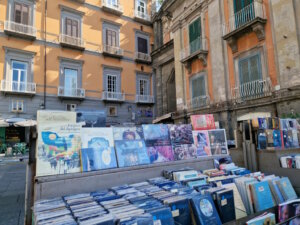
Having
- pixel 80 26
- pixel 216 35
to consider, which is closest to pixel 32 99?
pixel 80 26

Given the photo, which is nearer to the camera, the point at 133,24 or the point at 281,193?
the point at 281,193

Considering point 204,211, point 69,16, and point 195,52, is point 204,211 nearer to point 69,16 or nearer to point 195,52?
point 195,52

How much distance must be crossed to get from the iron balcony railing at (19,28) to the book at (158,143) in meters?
14.9

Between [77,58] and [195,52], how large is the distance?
9.98 metres

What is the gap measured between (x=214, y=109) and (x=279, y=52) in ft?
12.0

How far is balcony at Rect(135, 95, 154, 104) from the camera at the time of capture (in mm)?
18781

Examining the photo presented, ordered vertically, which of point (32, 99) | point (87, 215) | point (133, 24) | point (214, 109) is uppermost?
point (133, 24)

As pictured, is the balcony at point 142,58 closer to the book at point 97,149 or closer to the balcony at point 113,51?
the balcony at point 113,51

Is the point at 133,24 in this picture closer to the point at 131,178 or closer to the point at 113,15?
the point at 113,15

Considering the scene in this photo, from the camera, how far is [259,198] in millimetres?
2354

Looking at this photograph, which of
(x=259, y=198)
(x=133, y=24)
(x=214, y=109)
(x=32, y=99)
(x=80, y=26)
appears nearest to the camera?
(x=259, y=198)

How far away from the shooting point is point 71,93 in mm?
15609

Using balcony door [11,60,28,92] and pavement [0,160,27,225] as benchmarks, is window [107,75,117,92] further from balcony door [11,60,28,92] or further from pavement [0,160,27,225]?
pavement [0,160,27,225]

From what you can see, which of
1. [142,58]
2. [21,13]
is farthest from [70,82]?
[142,58]
